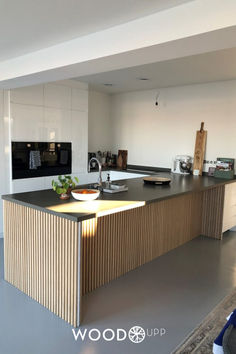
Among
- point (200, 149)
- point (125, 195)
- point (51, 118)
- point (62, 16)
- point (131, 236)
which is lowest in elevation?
point (131, 236)

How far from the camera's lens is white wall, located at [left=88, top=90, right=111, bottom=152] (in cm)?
560

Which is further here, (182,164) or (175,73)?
(182,164)

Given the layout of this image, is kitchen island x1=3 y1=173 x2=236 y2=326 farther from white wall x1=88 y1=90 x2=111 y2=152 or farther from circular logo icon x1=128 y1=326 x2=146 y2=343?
white wall x1=88 y1=90 x2=111 y2=152

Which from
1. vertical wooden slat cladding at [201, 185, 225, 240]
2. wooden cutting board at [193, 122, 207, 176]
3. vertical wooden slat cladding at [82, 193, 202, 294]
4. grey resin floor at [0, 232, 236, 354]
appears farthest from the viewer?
wooden cutting board at [193, 122, 207, 176]

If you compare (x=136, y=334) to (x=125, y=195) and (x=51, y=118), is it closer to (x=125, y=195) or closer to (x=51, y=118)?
(x=125, y=195)

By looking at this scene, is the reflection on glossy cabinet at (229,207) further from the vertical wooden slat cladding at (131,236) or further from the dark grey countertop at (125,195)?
the dark grey countertop at (125,195)

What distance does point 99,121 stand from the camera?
227 inches

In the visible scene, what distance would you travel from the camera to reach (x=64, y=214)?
212 cm

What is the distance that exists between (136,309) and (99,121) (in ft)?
13.2

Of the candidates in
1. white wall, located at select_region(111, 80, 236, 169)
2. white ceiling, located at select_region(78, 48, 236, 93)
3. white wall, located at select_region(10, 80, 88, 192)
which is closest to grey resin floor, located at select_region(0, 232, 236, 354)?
white wall, located at select_region(10, 80, 88, 192)

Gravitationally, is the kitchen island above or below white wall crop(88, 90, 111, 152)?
below

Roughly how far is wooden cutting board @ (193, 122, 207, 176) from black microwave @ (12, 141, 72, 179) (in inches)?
80.7

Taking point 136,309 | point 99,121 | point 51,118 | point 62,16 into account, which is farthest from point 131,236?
point 99,121

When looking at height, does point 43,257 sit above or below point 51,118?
below
